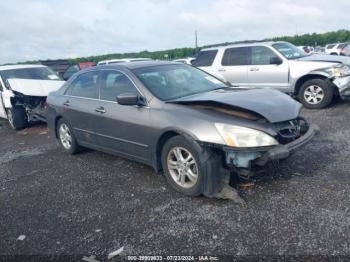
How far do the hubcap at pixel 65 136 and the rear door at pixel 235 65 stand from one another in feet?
17.3

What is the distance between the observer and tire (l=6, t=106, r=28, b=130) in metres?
9.19

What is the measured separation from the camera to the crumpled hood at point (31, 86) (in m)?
8.89

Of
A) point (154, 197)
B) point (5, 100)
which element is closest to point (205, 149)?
point (154, 197)

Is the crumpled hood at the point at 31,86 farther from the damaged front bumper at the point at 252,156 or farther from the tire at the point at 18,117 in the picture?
the damaged front bumper at the point at 252,156

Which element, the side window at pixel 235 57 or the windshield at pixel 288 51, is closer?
the windshield at pixel 288 51

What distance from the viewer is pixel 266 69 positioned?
9250mm

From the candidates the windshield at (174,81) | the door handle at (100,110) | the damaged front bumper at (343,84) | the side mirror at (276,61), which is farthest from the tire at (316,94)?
the door handle at (100,110)

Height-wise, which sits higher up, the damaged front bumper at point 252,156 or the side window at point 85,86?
the side window at point 85,86

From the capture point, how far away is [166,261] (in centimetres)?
303

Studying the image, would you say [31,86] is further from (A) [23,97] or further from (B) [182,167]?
(B) [182,167]

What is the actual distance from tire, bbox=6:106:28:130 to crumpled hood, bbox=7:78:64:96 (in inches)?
22.6

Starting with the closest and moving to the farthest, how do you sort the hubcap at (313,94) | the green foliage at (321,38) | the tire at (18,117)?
the hubcap at (313,94) → the tire at (18,117) → the green foliage at (321,38)

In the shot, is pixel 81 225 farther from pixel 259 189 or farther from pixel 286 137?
pixel 286 137

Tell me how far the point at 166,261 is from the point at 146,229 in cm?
60
